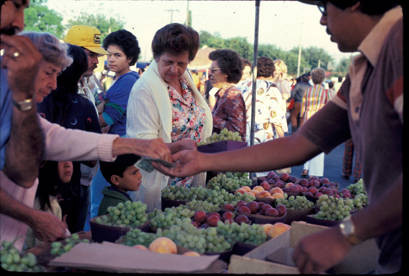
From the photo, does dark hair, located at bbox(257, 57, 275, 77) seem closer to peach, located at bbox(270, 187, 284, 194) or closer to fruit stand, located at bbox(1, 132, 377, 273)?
fruit stand, located at bbox(1, 132, 377, 273)

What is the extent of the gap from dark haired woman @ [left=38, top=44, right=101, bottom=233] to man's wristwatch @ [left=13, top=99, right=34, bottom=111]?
137 centimetres

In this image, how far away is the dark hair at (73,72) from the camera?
137 inches

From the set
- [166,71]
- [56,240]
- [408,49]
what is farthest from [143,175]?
[408,49]

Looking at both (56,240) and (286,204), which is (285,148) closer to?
(56,240)

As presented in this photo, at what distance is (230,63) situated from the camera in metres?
6.21

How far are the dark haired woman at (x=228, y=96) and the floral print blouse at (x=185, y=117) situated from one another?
4.99 ft

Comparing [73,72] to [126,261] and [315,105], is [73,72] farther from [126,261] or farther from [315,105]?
[315,105]

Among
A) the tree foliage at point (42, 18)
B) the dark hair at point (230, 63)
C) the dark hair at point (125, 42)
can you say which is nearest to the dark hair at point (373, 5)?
the dark hair at point (125, 42)

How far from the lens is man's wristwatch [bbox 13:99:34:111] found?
1.95 meters

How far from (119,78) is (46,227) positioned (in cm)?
306

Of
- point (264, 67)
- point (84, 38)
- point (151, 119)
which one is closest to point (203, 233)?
point (151, 119)

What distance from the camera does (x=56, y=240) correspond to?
7.41 feet

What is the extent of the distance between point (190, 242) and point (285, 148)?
630 millimetres

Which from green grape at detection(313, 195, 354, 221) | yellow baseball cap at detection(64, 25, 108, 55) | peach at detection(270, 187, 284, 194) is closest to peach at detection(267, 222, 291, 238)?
green grape at detection(313, 195, 354, 221)
